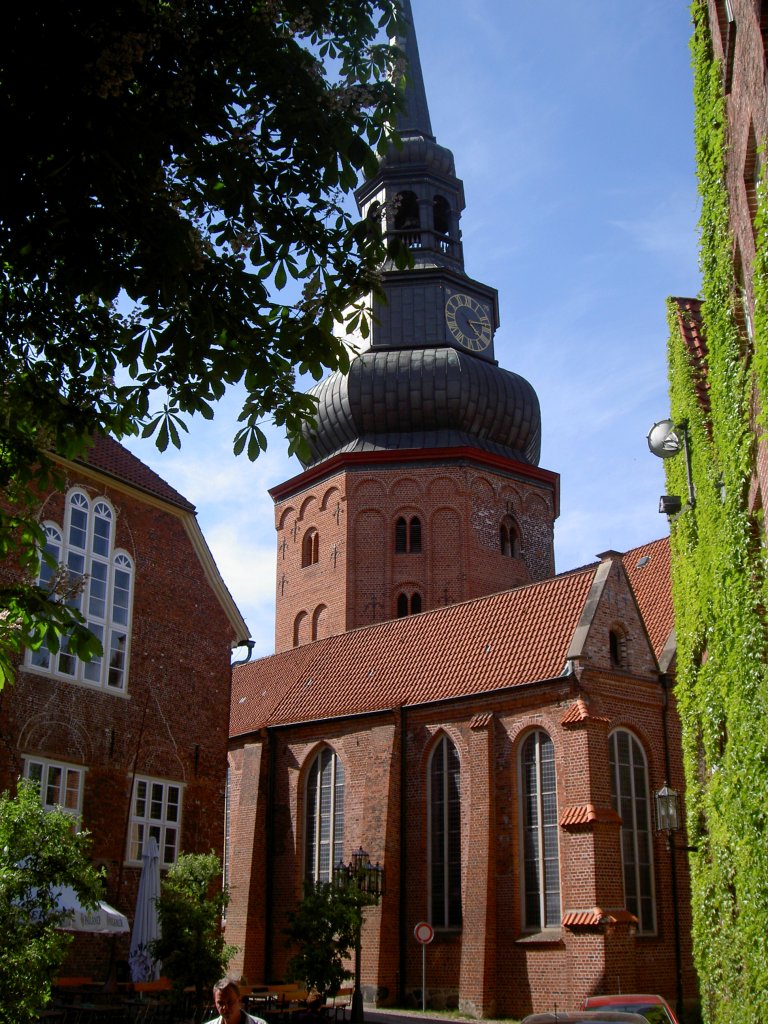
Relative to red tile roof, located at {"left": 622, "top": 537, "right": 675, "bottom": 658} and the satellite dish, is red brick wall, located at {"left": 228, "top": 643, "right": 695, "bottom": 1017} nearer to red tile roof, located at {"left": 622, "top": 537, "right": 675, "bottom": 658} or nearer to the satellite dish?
red tile roof, located at {"left": 622, "top": 537, "right": 675, "bottom": 658}

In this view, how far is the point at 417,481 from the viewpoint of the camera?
41.8 metres

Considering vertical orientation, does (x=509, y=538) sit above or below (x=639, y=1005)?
above

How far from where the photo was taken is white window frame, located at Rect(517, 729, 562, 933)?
965 inches

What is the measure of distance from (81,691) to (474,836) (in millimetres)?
9962

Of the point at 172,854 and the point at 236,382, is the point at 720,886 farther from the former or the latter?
the point at 172,854

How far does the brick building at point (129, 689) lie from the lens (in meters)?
19.7

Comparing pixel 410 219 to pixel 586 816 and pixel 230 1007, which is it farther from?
pixel 230 1007

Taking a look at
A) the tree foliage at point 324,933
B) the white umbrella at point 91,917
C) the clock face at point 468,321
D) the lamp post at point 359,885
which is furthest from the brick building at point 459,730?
the white umbrella at point 91,917

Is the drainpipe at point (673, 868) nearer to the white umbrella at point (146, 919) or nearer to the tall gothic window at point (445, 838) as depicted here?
the tall gothic window at point (445, 838)

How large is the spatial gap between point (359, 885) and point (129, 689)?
6642 mm

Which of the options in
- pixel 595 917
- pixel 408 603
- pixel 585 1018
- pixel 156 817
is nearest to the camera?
pixel 585 1018

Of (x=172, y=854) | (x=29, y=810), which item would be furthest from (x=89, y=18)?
(x=172, y=854)

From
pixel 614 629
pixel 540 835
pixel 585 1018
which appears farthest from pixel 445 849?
pixel 585 1018

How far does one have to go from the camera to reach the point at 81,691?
66.7 feet
